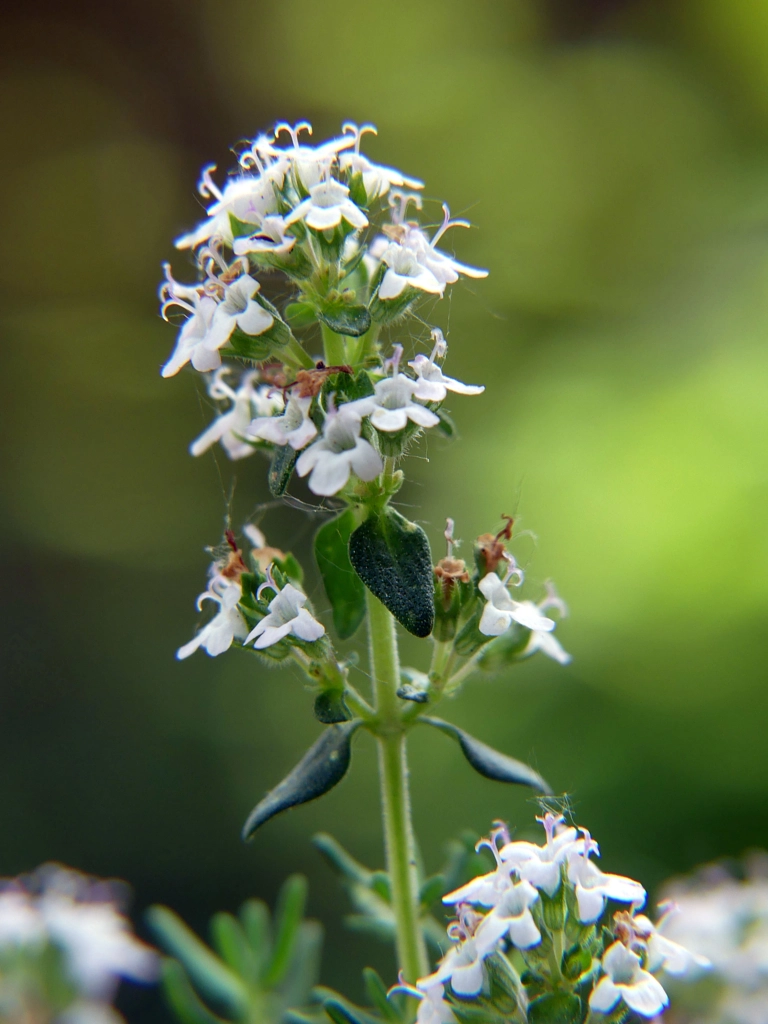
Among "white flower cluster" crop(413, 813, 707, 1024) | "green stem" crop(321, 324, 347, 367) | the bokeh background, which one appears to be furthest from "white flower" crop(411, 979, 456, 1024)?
the bokeh background

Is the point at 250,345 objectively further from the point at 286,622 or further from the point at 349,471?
the point at 286,622

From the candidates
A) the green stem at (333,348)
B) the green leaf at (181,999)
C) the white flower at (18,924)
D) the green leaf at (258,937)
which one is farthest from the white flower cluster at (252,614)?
the white flower at (18,924)

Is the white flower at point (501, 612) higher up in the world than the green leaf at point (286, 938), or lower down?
higher up

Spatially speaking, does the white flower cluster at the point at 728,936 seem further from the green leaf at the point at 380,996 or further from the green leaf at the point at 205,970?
the green leaf at the point at 205,970

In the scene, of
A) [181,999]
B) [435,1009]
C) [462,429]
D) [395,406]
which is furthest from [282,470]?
[462,429]

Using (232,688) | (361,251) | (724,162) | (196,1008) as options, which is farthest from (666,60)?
(196,1008)

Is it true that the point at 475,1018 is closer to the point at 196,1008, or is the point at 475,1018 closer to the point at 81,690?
the point at 196,1008
